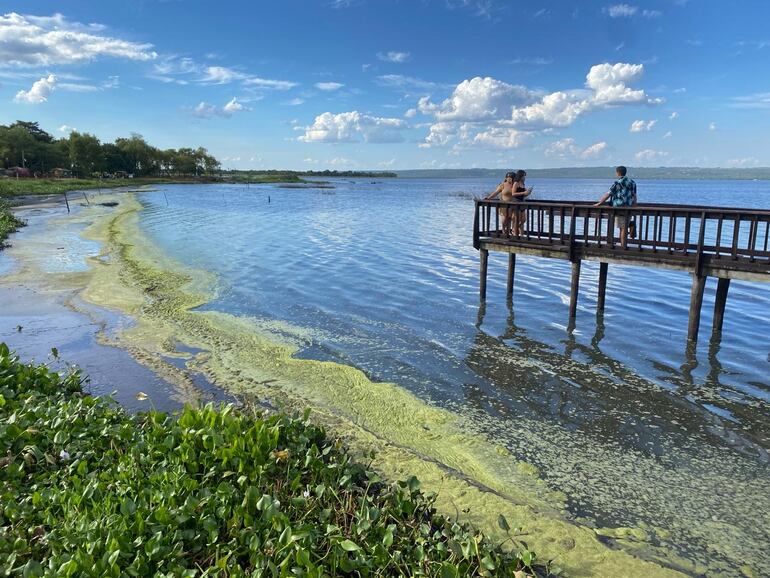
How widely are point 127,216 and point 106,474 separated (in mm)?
48338

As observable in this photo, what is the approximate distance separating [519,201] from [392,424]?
9008 mm

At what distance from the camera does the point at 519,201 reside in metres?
15.1

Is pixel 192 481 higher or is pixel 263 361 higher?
pixel 192 481

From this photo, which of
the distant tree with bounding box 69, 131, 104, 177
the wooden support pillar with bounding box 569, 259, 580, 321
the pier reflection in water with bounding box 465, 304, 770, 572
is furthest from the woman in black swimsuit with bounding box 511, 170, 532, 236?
the distant tree with bounding box 69, 131, 104, 177

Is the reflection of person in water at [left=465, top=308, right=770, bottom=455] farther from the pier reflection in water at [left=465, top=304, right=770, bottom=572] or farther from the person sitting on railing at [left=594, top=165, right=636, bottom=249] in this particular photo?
the person sitting on railing at [left=594, top=165, right=636, bottom=249]

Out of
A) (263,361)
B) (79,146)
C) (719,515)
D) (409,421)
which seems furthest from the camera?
(79,146)

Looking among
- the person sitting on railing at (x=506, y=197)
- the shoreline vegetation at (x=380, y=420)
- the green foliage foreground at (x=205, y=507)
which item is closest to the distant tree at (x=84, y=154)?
the shoreline vegetation at (x=380, y=420)

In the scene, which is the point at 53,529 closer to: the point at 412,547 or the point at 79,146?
the point at 412,547

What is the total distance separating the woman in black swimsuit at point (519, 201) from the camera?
49.5 feet

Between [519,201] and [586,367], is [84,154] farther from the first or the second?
[586,367]

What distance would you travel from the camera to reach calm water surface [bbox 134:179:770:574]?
6.50 meters

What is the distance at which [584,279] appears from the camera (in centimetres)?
2061

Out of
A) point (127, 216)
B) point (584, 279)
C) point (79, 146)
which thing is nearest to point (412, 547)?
point (584, 279)

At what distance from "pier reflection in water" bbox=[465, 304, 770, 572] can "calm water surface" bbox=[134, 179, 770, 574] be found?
1.1 inches
